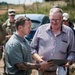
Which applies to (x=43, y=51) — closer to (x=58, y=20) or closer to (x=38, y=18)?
(x=58, y=20)

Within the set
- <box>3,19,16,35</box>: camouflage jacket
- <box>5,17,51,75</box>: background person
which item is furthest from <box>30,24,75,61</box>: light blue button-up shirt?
<box>3,19,16,35</box>: camouflage jacket

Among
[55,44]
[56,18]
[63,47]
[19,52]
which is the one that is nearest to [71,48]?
[63,47]

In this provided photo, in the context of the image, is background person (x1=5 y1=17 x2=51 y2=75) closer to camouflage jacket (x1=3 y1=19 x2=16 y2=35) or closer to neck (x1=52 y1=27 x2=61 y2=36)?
neck (x1=52 y1=27 x2=61 y2=36)

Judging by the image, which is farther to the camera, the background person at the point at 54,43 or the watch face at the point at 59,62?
the background person at the point at 54,43

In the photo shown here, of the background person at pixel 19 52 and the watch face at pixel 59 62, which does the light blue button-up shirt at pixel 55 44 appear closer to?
the watch face at pixel 59 62

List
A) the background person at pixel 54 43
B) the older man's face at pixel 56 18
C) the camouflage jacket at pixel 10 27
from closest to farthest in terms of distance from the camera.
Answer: the older man's face at pixel 56 18
the background person at pixel 54 43
the camouflage jacket at pixel 10 27

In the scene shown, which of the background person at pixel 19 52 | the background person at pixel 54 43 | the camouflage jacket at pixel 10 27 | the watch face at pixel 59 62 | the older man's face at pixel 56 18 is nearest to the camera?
the background person at pixel 19 52

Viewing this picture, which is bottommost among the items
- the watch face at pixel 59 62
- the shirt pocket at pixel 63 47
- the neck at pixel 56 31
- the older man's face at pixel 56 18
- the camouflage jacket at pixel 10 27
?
the camouflage jacket at pixel 10 27

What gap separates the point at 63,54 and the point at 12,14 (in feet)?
14.0

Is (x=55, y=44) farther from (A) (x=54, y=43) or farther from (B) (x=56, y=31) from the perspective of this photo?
(B) (x=56, y=31)

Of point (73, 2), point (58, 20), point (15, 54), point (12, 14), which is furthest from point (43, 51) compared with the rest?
point (73, 2)

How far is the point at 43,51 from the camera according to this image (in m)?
5.12

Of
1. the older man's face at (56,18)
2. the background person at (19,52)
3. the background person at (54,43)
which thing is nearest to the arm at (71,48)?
the background person at (54,43)

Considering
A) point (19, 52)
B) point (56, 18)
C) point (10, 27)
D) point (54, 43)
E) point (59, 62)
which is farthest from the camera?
point (10, 27)
